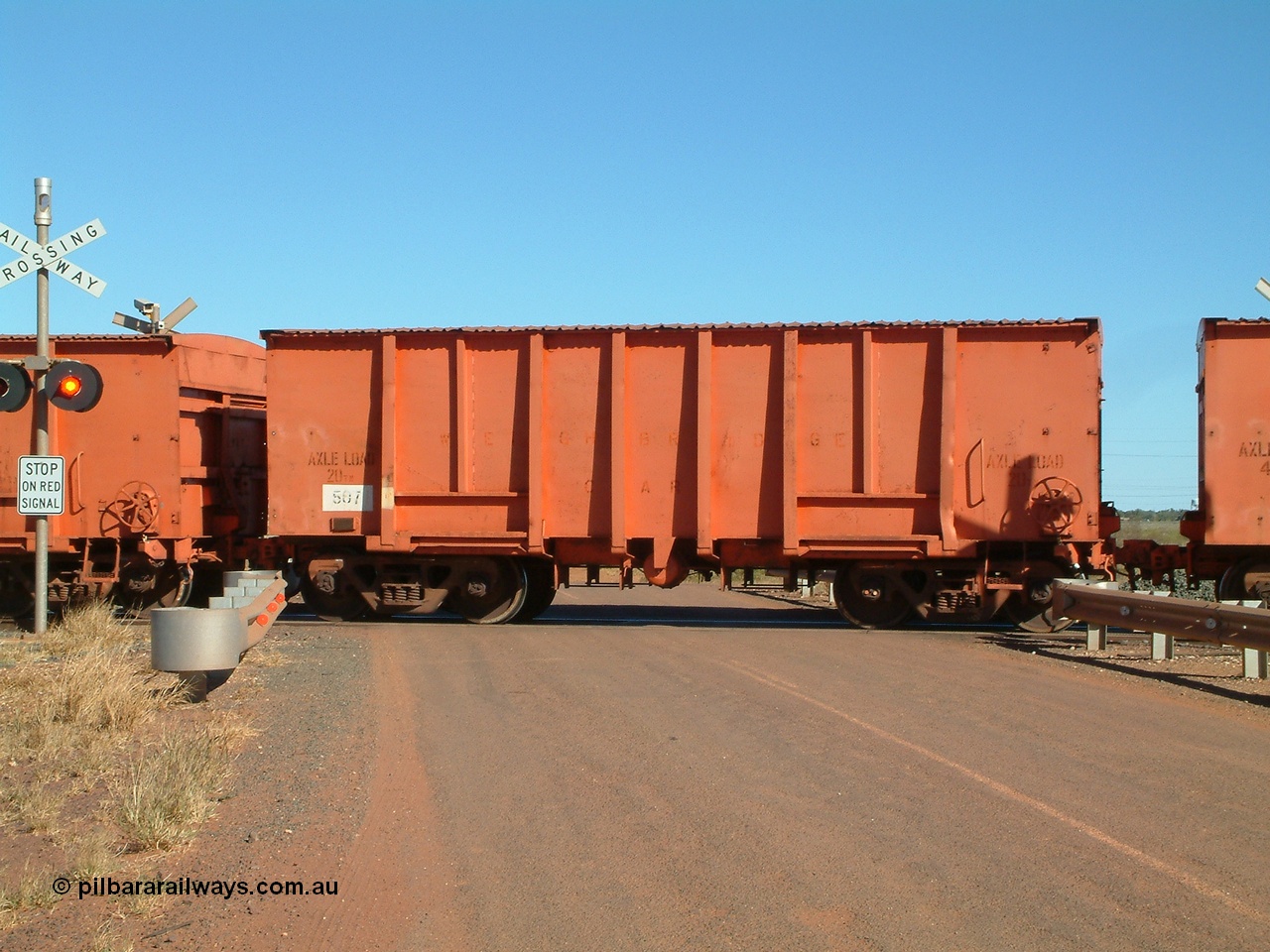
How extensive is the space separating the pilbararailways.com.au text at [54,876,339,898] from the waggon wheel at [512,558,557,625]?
11.7 metres

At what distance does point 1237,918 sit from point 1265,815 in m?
1.72

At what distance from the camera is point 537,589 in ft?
57.1

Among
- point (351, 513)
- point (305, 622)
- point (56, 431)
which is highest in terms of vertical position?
point (56, 431)

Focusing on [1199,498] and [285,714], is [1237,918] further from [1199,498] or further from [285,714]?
[1199,498]

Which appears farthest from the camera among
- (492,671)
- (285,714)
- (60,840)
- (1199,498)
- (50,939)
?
(1199,498)

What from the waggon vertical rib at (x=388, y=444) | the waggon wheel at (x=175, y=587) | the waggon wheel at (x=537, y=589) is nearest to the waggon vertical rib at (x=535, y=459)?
the waggon wheel at (x=537, y=589)

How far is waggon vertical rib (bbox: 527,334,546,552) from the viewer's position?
53.2 ft

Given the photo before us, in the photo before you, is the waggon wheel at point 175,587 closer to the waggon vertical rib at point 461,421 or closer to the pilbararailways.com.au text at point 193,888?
the waggon vertical rib at point 461,421

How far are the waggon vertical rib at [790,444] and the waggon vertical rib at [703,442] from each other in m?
0.96

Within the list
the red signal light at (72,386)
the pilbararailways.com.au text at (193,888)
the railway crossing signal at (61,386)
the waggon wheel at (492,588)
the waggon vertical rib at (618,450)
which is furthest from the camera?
the waggon wheel at (492,588)

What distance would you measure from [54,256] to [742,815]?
1071 cm

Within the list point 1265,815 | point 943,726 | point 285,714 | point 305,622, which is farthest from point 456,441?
point 1265,815

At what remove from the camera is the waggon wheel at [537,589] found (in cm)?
1717

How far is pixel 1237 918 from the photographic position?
4.80 m
